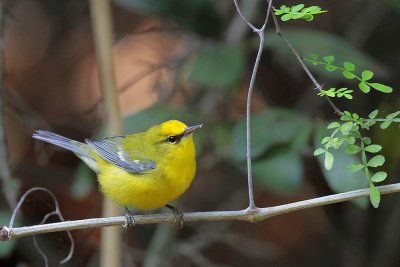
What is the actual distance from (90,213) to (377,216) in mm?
2233

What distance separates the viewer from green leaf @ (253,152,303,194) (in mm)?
2719

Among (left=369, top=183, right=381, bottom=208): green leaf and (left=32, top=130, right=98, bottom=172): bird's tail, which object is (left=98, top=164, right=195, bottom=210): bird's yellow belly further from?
(left=369, top=183, right=381, bottom=208): green leaf

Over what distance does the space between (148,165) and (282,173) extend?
686 millimetres

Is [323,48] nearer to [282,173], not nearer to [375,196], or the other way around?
[282,173]

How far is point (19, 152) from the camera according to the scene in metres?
4.43

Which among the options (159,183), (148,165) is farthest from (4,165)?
(159,183)

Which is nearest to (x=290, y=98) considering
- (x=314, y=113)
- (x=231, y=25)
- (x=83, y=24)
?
(x=314, y=113)

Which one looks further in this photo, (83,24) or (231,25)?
(83,24)

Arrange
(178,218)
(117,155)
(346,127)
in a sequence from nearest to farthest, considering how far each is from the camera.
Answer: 1. (346,127)
2. (178,218)
3. (117,155)

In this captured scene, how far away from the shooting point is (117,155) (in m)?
2.84

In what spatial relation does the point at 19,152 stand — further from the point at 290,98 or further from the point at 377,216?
the point at 377,216

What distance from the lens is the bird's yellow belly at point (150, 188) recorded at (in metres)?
2.49

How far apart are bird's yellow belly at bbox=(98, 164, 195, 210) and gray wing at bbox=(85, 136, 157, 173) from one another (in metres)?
0.05

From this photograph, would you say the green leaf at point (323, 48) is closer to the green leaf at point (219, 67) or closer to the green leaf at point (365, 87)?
the green leaf at point (219, 67)
